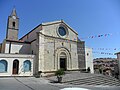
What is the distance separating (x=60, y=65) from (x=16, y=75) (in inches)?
361

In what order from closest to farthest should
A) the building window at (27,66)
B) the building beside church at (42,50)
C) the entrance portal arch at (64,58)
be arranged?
the building beside church at (42,50)
the building window at (27,66)
the entrance portal arch at (64,58)

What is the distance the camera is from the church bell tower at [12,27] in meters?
31.1

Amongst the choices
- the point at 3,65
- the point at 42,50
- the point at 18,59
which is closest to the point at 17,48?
the point at 18,59

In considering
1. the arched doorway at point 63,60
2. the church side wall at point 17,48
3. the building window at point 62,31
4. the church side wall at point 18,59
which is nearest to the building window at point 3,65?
the church side wall at point 18,59

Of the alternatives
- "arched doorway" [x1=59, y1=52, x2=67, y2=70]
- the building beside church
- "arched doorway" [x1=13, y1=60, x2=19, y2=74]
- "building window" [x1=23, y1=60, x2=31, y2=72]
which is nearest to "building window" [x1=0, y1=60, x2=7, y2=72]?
the building beside church

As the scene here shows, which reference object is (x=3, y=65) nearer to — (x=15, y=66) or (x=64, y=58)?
(x=15, y=66)

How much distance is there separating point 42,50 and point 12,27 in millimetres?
12956

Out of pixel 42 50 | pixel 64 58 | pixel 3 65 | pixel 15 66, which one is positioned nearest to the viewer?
pixel 3 65

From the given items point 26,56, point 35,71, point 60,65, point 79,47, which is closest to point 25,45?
point 26,56

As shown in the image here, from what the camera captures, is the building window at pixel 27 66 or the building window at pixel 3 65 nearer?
the building window at pixel 3 65

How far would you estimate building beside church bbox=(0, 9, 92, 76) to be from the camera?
21766 mm

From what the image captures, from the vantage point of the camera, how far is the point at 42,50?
23.4 meters

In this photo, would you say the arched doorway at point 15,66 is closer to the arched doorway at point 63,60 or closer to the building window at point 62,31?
the arched doorway at point 63,60

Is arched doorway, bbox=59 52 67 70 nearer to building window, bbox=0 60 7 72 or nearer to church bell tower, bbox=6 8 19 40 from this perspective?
building window, bbox=0 60 7 72
